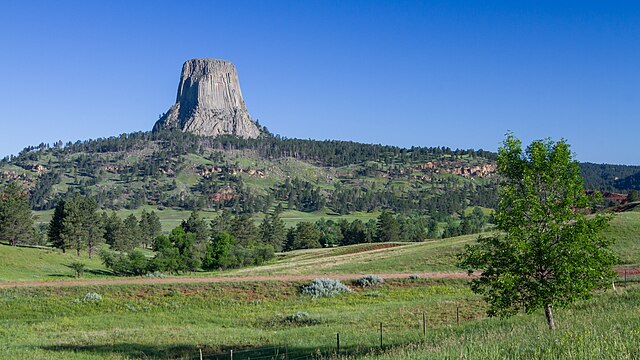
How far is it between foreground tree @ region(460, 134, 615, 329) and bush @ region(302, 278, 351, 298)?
76.5 feet

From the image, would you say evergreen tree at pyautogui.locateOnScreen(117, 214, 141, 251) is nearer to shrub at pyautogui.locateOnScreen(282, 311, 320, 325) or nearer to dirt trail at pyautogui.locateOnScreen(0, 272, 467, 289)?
dirt trail at pyautogui.locateOnScreen(0, 272, 467, 289)

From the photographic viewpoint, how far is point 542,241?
20.2 m

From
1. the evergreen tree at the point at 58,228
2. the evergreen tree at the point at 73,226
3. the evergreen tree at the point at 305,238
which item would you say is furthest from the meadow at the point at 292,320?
the evergreen tree at the point at 305,238

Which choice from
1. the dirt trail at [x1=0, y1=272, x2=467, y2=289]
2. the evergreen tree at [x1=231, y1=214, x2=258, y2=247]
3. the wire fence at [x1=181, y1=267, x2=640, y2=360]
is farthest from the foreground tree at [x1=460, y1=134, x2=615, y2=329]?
the evergreen tree at [x1=231, y1=214, x2=258, y2=247]

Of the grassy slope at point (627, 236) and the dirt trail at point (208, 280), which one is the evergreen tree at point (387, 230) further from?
the dirt trail at point (208, 280)

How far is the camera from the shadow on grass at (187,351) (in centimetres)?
2386

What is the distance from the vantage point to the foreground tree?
785 inches

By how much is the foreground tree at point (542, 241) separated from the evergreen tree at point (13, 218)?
301 ft

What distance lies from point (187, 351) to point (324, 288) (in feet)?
65.2

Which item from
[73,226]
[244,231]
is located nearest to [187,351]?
[73,226]

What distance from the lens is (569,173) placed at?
21.4 metres

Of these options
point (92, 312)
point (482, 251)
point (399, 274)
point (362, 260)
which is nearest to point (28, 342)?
point (92, 312)

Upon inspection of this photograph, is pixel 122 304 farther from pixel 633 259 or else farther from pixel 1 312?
pixel 633 259

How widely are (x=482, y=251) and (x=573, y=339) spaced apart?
1179cm
